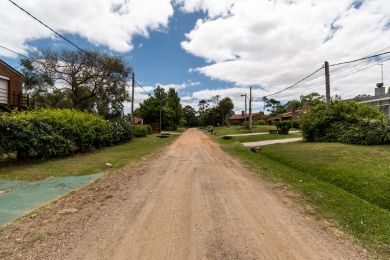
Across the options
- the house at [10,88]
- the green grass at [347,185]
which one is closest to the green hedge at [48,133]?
the house at [10,88]

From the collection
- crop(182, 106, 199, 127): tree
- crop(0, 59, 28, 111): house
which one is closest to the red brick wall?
crop(0, 59, 28, 111): house

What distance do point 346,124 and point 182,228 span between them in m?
16.4

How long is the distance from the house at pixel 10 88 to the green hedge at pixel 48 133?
746cm

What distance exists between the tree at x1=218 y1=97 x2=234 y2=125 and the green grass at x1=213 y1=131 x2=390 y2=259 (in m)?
66.8

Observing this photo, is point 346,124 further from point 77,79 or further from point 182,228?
point 77,79

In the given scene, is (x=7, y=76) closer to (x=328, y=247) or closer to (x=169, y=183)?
(x=169, y=183)

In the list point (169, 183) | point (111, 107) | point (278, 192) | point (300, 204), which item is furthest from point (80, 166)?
point (111, 107)

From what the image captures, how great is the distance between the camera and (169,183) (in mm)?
8422

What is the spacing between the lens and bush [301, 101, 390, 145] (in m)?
15.5

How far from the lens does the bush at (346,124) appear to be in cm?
1545

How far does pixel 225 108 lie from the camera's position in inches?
3275

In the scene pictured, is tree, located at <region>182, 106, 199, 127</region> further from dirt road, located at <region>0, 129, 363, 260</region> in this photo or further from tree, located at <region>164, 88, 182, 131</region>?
dirt road, located at <region>0, 129, 363, 260</region>

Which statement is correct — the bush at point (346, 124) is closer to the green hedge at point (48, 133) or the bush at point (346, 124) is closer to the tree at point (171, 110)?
the green hedge at point (48, 133)

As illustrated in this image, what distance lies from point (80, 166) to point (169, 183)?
16.1 feet
